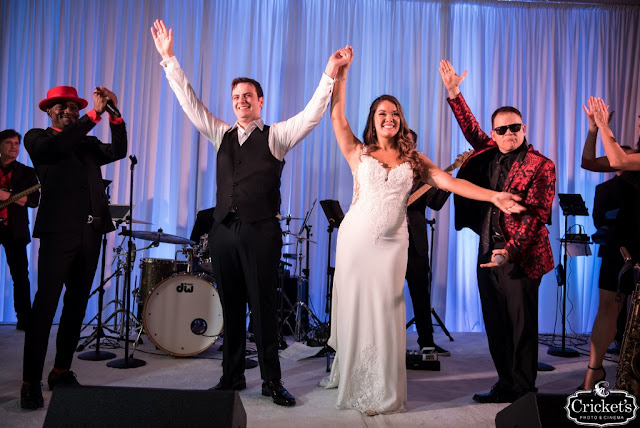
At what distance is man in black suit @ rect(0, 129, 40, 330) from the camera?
5676mm

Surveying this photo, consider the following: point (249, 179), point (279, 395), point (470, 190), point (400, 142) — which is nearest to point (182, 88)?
point (249, 179)

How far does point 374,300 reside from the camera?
3258 millimetres

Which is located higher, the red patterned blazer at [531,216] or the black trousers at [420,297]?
the red patterned blazer at [531,216]

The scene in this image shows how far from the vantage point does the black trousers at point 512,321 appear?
350 cm

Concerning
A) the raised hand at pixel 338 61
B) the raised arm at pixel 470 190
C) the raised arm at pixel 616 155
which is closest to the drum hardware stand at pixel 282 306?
the raised arm at pixel 470 190

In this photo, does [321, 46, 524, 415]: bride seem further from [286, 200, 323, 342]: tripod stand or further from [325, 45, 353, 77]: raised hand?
[286, 200, 323, 342]: tripod stand

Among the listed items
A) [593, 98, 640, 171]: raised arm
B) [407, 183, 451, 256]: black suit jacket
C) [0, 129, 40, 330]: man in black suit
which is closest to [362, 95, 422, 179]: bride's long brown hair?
[593, 98, 640, 171]: raised arm

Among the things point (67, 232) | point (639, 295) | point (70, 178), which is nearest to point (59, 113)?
point (70, 178)

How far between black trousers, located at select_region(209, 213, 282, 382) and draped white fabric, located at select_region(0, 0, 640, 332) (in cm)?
342

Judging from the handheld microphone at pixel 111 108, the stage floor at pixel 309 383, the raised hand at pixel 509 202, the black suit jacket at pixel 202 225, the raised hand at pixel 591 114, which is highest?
the raised hand at pixel 591 114

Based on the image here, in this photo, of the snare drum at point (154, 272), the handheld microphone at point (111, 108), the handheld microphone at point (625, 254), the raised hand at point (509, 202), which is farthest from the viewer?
the snare drum at point (154, 272)

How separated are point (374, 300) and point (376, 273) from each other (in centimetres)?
15

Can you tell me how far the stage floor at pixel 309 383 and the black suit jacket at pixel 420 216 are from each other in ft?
3.43

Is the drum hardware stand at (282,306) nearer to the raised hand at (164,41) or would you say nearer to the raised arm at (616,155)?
the raised hand at (164,41)
